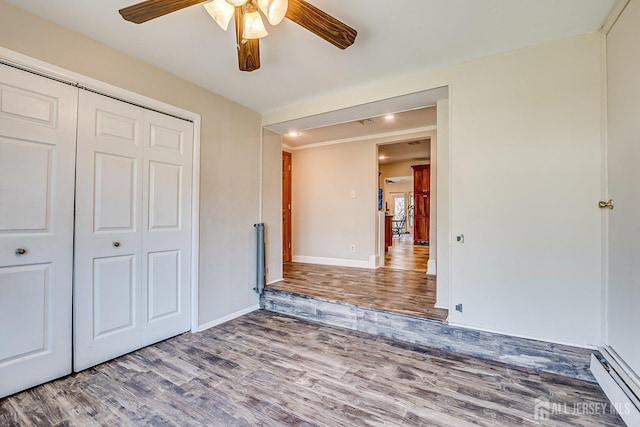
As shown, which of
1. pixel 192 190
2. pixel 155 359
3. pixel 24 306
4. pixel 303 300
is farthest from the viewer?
pixel 303 300

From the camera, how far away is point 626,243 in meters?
1.65

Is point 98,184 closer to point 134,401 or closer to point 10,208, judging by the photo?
point 10,208

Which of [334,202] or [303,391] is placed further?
[334,202]

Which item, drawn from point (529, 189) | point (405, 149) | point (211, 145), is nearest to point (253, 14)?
point (211, 145)

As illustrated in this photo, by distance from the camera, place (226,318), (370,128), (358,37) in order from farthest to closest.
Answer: (370,128) → (226,318) → (358,37)

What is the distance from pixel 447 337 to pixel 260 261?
2.15 metres

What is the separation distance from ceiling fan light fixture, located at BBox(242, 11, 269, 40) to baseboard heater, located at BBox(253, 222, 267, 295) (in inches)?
87.6

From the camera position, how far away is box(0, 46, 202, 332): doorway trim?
5.85 ft

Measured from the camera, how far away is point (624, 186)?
5.50 feet

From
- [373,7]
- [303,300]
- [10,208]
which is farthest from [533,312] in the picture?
[10,208]

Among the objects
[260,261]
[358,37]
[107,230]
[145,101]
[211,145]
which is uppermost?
[358,37]

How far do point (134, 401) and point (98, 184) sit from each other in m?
1.55

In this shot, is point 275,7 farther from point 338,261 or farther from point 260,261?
point 338,261

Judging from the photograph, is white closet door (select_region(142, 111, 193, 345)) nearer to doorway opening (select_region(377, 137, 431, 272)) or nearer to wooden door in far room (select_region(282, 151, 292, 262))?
wooden door in far room (select_region(282, 151, 292, 262))
